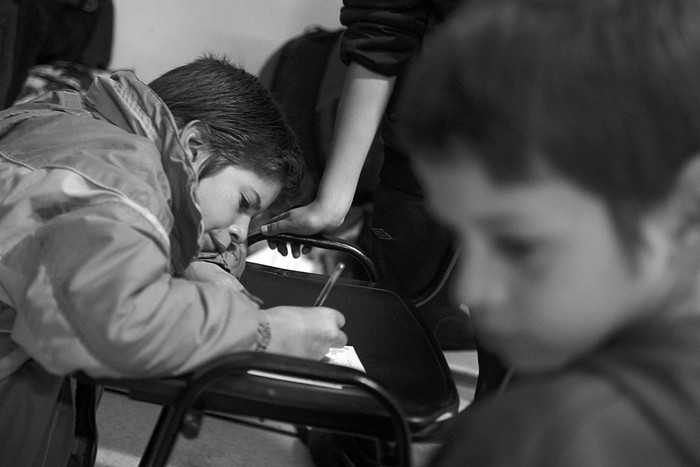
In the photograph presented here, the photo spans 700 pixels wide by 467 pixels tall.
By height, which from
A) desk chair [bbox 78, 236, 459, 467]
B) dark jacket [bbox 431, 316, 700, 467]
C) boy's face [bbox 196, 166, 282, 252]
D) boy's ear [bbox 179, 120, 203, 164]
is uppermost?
dark jacket [bbox 431, 316, 700, 467]

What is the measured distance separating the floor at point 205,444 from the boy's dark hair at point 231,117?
0.67 metres

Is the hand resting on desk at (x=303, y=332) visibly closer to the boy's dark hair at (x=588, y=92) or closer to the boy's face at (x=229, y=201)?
the boy's face at (x=229, y=201)

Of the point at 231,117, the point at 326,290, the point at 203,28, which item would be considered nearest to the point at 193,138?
the point at 231,117

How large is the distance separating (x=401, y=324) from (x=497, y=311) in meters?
0.72

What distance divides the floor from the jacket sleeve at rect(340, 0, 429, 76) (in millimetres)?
783

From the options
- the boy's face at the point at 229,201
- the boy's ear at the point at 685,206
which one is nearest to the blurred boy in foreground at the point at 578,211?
the boy's ear at the point at 685,206

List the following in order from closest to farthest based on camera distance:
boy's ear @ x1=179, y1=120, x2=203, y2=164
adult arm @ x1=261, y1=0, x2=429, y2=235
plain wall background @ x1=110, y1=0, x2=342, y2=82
→ boy's ear @ x1=179, y1=120, x2=203, y2=164 < adult arm @ x1=261, y1=0, x2=429, y2=235 < plain wall background @ x1=110, y1=0, x2=342, y2=82

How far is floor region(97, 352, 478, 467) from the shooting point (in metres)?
1.66

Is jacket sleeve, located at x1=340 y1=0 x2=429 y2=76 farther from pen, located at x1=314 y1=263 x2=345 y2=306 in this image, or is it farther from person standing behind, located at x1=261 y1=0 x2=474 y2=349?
pen, located at x1=314 y1=263 x2=345 y2=306

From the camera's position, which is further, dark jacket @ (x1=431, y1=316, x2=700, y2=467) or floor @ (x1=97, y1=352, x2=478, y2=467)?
floor @ (x1=97, y1=352, x2=478, y2=467)

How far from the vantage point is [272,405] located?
3.09 feet

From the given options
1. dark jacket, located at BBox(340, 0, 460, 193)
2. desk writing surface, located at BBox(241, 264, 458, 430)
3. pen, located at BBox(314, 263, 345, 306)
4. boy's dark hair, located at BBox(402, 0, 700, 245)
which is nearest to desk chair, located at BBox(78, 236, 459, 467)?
desk writing surface, located at BBox(241, 264, 458, 430)

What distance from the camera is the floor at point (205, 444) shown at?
1.66 meters

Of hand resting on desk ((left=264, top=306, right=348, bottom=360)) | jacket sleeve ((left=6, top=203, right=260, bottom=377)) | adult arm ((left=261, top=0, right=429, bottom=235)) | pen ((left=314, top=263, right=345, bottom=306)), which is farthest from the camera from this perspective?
adult arm ((left=261, top=0, right=429, bottom=235))
